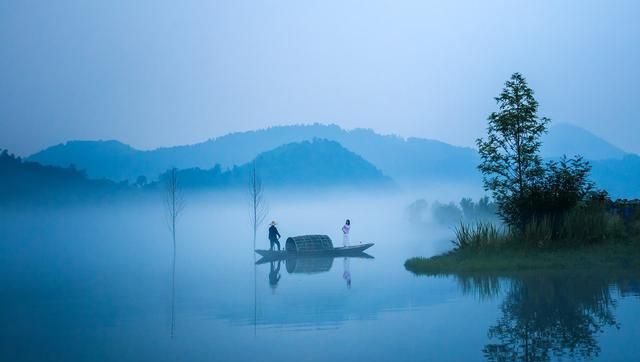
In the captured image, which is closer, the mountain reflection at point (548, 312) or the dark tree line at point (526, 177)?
the mountain reflection at point (548, 312)

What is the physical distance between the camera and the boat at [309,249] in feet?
122

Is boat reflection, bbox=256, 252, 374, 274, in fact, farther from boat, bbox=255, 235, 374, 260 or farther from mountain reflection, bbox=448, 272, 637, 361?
mountain reflection, bbox=448, 272, 637, 361

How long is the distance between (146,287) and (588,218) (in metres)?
18.0

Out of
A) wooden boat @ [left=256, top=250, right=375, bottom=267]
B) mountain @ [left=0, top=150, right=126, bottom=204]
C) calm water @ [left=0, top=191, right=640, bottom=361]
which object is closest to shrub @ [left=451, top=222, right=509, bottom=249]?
calm water @ [left=0, top=191, right=640, bottom=361]

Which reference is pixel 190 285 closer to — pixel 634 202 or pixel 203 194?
pixel 634 202

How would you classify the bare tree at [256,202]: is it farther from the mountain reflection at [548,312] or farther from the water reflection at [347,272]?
the mountain reflection at [548,312]

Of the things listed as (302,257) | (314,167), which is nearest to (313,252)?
(302,257)

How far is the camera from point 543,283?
65.3 feet

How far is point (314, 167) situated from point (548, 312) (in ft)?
386

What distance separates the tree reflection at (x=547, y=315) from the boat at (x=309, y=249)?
A: 16198mm

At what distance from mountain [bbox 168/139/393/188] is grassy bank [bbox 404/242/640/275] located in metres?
93.8

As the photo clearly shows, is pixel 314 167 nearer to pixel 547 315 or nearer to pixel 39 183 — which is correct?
pixel 39 183

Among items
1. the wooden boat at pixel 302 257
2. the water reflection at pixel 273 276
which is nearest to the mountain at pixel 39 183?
the wooden boat at pixel 302 257

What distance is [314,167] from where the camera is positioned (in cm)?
13212
